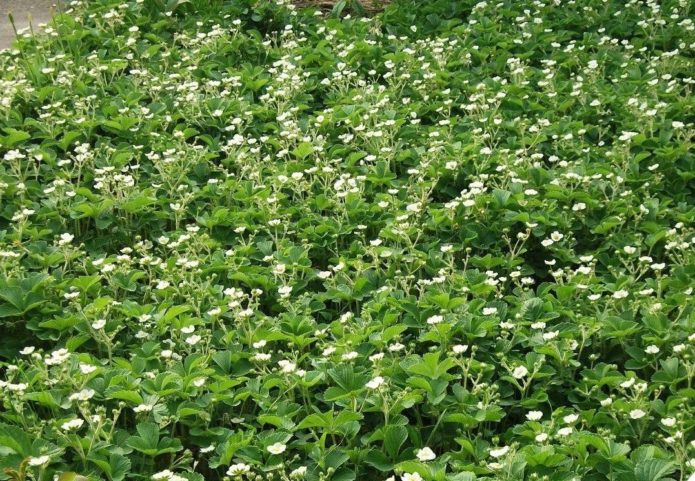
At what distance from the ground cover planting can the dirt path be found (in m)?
0.70

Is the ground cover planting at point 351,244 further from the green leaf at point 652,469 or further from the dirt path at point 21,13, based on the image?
the dirt path at point 21,13

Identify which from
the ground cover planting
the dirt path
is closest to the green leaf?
the ground cover planting

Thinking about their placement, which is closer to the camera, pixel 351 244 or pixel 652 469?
pixel 652 469

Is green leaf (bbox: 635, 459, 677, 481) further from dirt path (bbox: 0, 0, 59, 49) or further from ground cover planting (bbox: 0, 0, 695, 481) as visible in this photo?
dirt path (bbox: 0, 0, 59, 49)

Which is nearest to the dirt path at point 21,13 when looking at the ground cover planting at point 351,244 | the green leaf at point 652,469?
the ground cover planting at point 351,244

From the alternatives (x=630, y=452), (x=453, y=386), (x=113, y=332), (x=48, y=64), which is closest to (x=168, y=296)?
(x=113, y=332)

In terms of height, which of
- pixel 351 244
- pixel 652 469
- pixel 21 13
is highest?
pixel 652 469

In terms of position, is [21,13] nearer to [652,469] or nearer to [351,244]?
[351,244]

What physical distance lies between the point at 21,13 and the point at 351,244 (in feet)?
15.3

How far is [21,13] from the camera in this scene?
8.04 m

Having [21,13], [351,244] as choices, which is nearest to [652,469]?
[351,244]

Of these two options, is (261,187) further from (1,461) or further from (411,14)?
(411,14)

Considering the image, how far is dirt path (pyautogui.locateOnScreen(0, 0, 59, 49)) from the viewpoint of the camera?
24.9ft

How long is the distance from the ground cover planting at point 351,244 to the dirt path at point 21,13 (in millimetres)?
696
